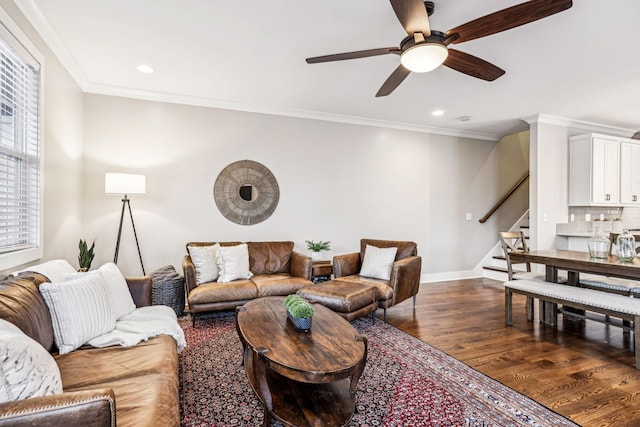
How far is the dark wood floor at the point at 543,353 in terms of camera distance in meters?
2.08

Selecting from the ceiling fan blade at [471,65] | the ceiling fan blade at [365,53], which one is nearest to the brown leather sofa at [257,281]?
the ceiling fan blade at [365,53]

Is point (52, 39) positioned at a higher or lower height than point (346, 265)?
higher

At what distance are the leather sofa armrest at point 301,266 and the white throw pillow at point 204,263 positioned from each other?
2.98 ft

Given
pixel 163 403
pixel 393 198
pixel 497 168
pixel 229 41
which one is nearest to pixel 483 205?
pixel 497 168

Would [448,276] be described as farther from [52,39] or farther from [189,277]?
[52,39]

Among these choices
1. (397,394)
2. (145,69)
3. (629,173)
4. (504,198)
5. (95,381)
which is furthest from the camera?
(504,198)

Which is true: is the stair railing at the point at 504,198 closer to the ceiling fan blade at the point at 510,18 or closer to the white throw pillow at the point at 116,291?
the ceiling fan blade at the point at 510,18

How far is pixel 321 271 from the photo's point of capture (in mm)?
4281

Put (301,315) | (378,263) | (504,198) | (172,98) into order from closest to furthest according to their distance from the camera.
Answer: (301,315)
(378,263)
(172,98)
(504,198)

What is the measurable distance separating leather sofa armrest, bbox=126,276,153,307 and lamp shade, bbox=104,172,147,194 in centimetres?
127

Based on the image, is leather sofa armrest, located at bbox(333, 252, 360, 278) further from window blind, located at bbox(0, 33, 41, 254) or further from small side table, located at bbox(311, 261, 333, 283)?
window blind, located at bbox(0, 33, 41, 254)

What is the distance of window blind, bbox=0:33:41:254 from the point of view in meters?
2.19

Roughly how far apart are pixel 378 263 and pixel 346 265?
1.39ft

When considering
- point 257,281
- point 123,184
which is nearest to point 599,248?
point 257,281
